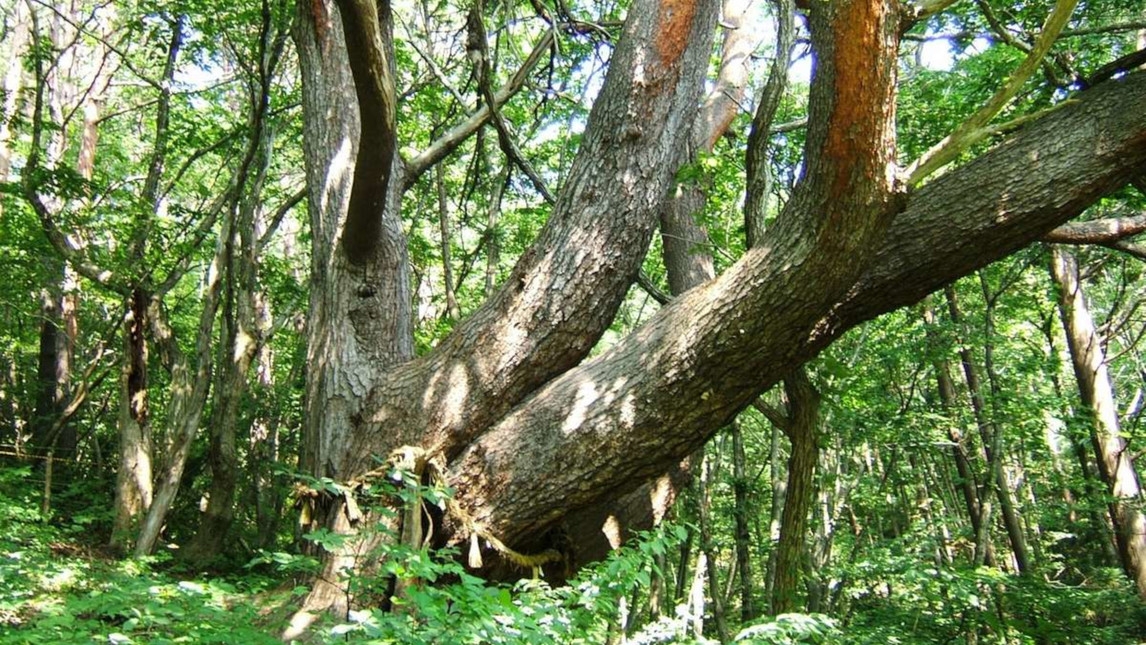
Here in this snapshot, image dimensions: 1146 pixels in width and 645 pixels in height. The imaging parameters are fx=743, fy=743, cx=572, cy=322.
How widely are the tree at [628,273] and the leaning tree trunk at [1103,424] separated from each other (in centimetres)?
656

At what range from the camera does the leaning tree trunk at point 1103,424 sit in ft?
28.2

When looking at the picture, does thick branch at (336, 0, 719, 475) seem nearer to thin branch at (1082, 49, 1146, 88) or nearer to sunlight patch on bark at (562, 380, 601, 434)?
sunlight patch on bark at (562, 380, 601, 434)

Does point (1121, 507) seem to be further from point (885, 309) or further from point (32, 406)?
point (32, 406)

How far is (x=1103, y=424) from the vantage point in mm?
8734

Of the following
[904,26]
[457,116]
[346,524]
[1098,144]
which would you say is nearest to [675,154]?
[904,26]

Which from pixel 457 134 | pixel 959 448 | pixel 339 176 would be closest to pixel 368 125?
pixel 339 176

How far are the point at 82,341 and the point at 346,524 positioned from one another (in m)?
10.8

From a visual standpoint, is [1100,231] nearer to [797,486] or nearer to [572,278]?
[797,486]

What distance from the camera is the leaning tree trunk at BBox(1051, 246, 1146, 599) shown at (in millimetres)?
8594

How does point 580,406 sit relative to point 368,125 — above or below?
below

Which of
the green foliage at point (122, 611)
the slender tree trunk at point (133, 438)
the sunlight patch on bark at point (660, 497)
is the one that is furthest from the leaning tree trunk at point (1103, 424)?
the slender tree trunk at point (133, 438)

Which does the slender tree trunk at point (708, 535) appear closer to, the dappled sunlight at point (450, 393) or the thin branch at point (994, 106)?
the dappled sunlight at point (450, 393)

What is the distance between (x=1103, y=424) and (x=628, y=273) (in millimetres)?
8079

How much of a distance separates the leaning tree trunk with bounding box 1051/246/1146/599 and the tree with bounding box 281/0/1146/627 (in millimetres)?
6563
